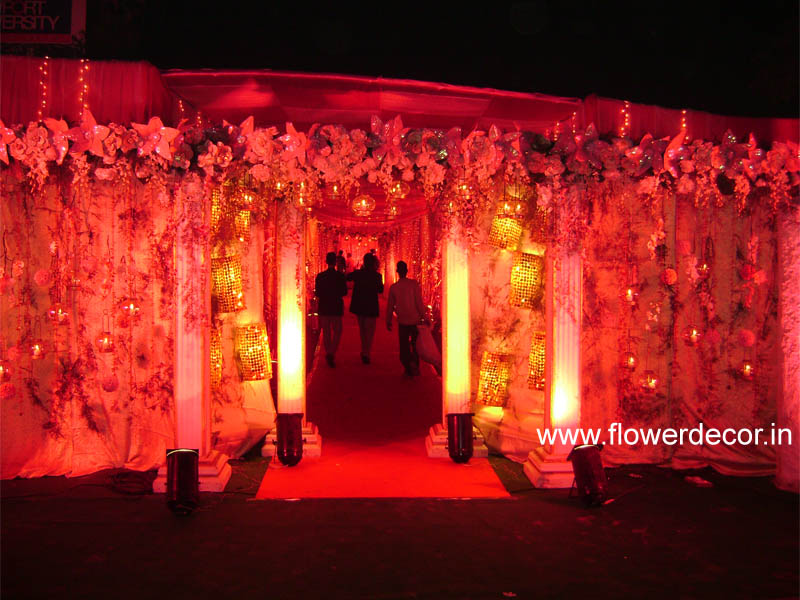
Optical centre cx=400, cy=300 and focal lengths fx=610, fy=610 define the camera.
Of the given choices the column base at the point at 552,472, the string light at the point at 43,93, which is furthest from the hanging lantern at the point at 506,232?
the string light at the point at 43,93

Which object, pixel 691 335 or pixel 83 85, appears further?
pixel 691 335

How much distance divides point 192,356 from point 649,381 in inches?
148

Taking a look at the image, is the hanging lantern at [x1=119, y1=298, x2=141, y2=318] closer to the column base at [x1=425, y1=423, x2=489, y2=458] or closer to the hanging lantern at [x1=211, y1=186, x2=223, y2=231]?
the hanging lantern at [x1=211, y1=186, x2=223, y2=231]

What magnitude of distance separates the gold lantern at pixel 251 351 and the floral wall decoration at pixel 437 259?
0.52 feet

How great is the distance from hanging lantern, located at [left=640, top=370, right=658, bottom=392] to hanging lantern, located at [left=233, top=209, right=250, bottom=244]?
3757 millimetres

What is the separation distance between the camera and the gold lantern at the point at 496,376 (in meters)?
5.72

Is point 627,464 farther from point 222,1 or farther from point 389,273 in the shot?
point 389,273

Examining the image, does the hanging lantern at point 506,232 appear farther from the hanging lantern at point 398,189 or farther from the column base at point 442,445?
the column base at point 442,445

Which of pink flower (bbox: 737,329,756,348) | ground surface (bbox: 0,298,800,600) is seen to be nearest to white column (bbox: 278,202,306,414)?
ground surface (bbox: 0,298,800,600)

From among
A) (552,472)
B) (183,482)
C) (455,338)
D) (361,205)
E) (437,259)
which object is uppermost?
(361,205)

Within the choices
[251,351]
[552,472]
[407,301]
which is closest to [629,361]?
[552,472]

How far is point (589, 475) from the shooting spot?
4410 mm

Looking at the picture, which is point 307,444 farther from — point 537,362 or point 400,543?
point 537,362

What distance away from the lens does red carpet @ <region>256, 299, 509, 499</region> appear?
188 inches
